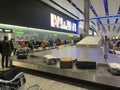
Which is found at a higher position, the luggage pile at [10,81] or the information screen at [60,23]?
the information screen at [60,23]

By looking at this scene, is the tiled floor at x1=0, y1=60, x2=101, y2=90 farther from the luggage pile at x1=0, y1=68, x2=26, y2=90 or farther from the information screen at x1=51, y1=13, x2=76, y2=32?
the information screen at x1=51, y1=13, x2=76, y2=32

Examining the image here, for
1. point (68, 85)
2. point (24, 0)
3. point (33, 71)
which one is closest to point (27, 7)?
point (24, 0)

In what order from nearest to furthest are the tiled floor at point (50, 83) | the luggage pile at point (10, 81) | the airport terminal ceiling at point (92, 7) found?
1. the luggage pile at point (10, 81)
2. the tiled floor at point (50, 83)
3. the airport terminal ceiling at point (92, 7)

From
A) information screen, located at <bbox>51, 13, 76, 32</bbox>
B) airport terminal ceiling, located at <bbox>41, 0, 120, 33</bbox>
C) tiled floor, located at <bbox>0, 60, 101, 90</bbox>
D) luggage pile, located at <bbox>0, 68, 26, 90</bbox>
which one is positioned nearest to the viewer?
luggage pile, located at <bbox>0, 68, 26, 90</bbox>

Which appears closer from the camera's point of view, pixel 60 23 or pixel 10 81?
pixel 10 81

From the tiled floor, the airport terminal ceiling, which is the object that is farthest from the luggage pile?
the airport terminal ceiling

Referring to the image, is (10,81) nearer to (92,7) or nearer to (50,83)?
(50,83)

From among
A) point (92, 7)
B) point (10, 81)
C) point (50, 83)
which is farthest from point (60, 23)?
point (10, 81)

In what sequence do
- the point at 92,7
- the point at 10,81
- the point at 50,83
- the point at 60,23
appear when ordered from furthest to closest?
the point at 60,23 < the point at 92,7 < the point at 50,83 < the point at 10,81

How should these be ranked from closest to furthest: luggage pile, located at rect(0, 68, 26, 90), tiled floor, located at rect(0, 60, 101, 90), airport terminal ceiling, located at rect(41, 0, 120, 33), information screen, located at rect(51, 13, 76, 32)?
1. luggage pile, located at rect(0, 68, 26, 90)
2. tiled floor, located at rect(0, 60, 101, 90)
3. airport terminal ceiling, located at rect(41, 0, 120, 33)
4. information screen, located at rect(51, 13, 76, 32)

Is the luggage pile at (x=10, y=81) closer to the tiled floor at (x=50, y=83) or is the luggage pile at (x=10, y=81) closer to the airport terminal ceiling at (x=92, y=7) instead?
the tiled floor at (x=50, y=83)

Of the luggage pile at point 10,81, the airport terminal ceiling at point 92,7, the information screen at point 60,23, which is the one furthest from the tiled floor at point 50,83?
the information screen at point 60,23

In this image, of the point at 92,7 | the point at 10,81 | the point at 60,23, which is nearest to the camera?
the point at 10,81

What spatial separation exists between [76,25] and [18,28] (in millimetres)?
16302
